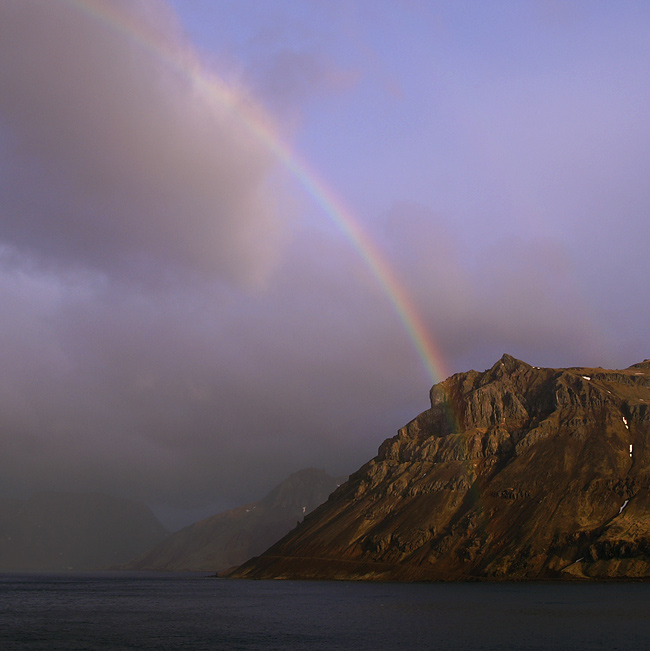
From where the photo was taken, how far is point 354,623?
128 m

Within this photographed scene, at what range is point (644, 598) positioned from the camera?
16425cm

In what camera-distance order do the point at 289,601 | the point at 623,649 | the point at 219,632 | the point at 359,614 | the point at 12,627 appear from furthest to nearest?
the point at 289,601 → the point at 359,614 → the point at 12,627 → the point at 219,632 → the point at 623,649

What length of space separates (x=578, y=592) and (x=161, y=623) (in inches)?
4631

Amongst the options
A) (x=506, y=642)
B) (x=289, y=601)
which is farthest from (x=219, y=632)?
(x=289, y=601)

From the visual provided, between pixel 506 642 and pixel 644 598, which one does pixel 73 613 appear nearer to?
pixel 506 642

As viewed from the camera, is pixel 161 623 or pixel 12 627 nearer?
pixel 12 627

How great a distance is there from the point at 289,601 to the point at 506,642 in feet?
321

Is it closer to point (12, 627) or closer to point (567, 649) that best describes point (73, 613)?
point (12, 627)

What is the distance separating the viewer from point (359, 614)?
145125 mm

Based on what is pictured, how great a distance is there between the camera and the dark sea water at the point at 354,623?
3981 inches

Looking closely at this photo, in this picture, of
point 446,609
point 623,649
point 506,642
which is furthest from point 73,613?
point 623,649

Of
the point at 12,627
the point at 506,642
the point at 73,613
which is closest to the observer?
the point at 506,642

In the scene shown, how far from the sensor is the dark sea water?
101125 mm

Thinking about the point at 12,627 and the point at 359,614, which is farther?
the point at 359,614
